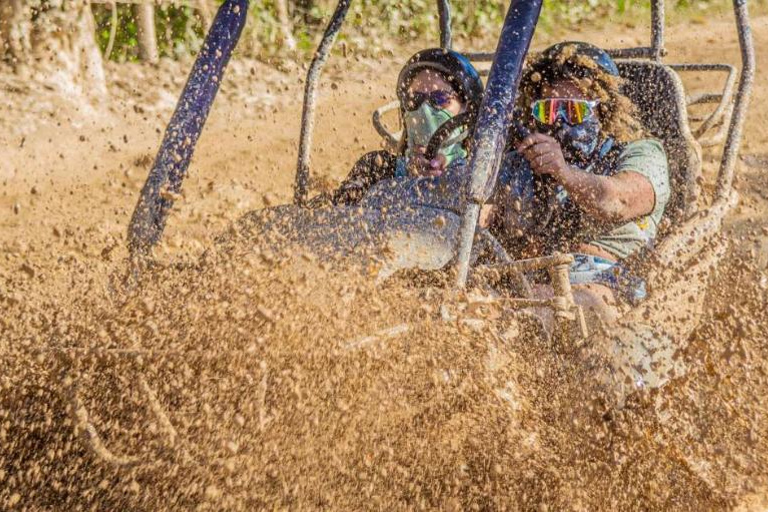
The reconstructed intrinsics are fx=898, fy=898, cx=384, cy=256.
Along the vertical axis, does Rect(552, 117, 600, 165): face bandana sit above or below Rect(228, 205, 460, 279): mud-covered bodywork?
above

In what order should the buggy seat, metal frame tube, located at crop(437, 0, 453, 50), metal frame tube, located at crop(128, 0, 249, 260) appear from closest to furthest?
1. metal frame tube, located at crop(128, 0, 249, 260)
2. the buggy seat
3. metal frame tube, located at crop(437, 0, 453, 50)

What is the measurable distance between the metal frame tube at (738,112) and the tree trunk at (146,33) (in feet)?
21.5

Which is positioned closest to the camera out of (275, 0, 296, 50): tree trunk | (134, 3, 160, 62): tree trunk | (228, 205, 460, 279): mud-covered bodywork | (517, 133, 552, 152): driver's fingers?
(228, 205, 460, 279): mud-covered bodywork

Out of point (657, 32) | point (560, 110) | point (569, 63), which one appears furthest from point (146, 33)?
point (560, 110)

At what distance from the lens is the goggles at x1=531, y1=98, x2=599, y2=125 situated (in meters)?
3.40

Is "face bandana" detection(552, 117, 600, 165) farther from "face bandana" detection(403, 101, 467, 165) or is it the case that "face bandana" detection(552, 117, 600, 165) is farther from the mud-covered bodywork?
the mud-covered bodywork

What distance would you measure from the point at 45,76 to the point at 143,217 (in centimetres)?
531

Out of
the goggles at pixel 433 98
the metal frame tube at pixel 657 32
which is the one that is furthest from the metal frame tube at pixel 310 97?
the metal frame tube at pixel 657 32

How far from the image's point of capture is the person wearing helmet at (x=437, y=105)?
11.1 ft

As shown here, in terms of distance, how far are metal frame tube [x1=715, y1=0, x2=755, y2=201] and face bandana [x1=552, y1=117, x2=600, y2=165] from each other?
0.56 metres

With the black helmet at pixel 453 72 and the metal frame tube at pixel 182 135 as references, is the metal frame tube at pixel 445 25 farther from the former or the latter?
the metal frame tube at pixel 182 135

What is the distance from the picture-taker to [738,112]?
370 centimetres

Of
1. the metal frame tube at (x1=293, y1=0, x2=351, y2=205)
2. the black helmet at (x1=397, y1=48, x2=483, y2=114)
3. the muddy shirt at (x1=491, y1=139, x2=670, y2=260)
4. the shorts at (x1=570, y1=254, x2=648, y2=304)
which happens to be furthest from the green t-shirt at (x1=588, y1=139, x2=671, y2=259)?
the metal frame tube at (x1=293, y1=0, x2=351, y2=205)

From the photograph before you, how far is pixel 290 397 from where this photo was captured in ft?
8.38
